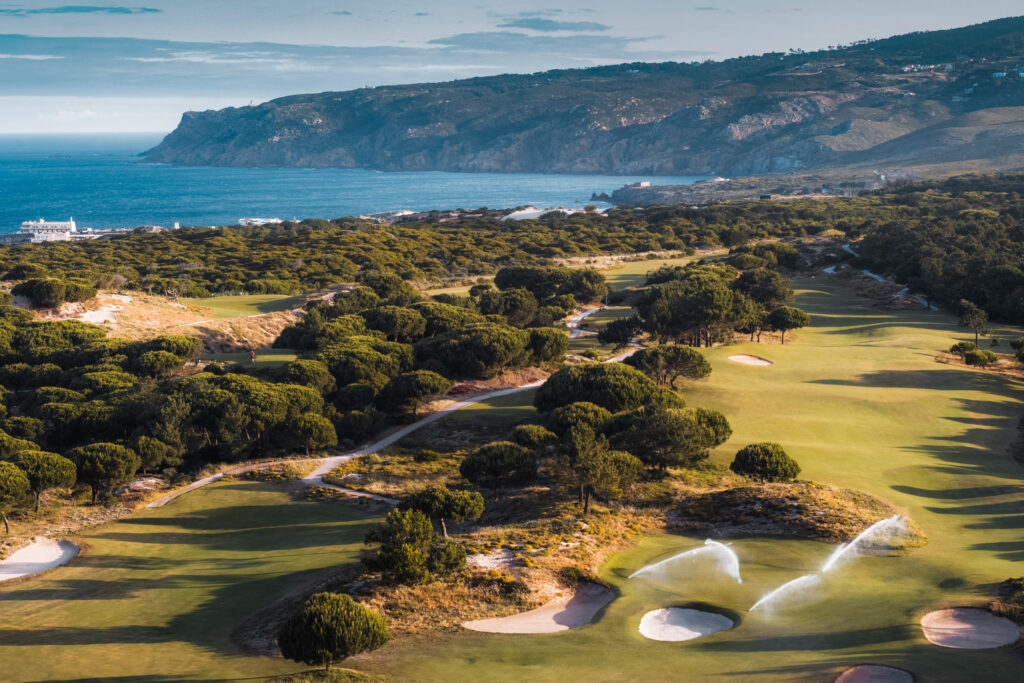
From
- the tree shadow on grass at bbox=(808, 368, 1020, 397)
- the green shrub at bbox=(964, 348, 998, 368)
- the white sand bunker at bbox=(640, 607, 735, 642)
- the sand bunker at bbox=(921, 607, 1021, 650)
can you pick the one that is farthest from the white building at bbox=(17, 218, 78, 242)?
the sand bunker at bbox=(921, 607, 1021, 650)

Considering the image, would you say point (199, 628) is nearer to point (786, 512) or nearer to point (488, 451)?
point (488, 451)

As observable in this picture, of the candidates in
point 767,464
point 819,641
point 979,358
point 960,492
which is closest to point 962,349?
point 979,358

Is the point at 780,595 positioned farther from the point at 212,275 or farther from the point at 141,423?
the point at 212,275

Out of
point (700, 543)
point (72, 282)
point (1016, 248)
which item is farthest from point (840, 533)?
point (1016, 248)

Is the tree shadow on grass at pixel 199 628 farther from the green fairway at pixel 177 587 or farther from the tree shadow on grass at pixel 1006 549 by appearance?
the tree shadow on grass at pixel 1006 549

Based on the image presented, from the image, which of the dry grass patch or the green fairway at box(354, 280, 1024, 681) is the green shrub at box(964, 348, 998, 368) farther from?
the dry grass patch

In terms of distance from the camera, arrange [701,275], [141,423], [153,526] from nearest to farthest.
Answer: [153,526] → [141,423] → [701,275]

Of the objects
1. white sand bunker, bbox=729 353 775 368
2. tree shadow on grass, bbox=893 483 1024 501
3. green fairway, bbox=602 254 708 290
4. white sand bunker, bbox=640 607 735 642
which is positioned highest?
green fairway, bbox=602 254 708 290
